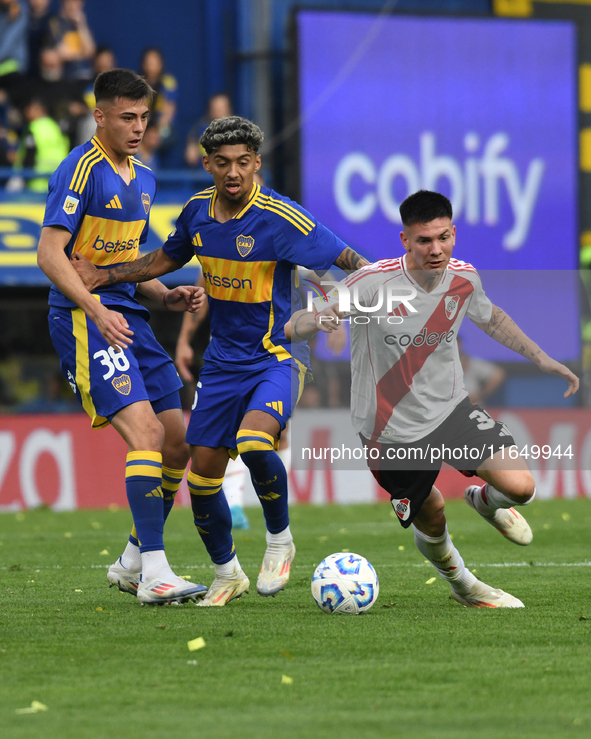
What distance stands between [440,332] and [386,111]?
12.2 m

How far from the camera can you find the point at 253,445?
17.2 ft

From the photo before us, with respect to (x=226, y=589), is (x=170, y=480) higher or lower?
higher

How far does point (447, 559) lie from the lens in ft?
17.2

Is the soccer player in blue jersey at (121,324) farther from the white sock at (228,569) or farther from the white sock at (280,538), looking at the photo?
the white sock at (280,538)

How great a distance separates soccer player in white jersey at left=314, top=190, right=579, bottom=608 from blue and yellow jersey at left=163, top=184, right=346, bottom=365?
22cm

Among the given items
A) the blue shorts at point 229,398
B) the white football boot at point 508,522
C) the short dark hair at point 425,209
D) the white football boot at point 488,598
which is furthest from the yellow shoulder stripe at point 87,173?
the white football boot at point 488,598

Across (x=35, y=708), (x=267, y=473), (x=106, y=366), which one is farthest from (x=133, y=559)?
(x=35, y=708)

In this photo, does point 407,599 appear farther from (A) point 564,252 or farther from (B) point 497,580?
(A) point 564,252

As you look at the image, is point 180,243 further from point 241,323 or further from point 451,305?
point 451,305

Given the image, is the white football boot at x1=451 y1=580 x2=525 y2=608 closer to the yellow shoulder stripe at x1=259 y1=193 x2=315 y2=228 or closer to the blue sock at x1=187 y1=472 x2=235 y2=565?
the blue sock at x1=187 y1=472 x2=235 y2=565

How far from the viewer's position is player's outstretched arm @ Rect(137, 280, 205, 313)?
5738mm

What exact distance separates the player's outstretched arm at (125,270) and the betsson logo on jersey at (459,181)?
10995 millimetres

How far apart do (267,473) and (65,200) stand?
5.05 feet

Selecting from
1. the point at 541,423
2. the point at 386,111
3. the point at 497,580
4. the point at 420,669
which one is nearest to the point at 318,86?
the point at 386,111
